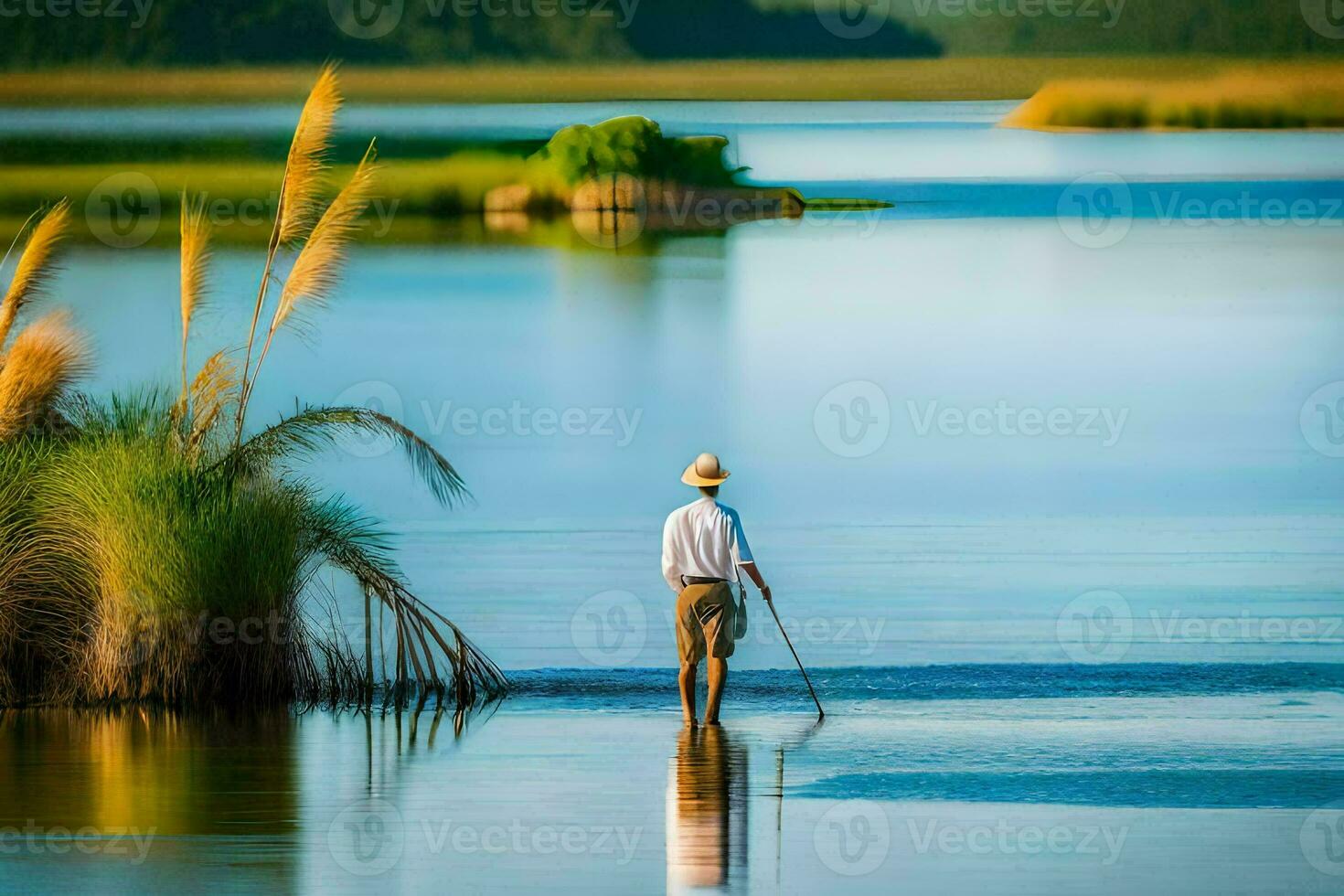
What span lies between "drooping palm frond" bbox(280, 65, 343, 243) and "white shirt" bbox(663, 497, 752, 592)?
10.7 feet

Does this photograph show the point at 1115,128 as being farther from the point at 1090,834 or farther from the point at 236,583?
the point at 1090,834

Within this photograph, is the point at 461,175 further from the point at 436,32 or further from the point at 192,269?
the point at 192,269

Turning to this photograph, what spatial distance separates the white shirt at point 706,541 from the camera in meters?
10.5

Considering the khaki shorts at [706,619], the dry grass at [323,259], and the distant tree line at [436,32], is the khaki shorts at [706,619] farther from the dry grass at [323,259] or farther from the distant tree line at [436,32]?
the distant tree line at [436,32]

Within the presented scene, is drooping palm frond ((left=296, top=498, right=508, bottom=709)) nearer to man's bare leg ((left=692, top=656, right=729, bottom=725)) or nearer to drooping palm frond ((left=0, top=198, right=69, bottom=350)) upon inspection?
man's bare leg ((left=692, top=656, right=729, bottom=725))

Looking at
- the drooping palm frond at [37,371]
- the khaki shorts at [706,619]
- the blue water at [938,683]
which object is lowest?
the blue water at [938,683]

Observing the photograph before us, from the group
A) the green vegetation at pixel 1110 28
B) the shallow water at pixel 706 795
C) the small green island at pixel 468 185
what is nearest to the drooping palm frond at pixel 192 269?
the shallow water at pixel 706 795

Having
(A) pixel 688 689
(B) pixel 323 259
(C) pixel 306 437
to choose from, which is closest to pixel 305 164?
(B) pixel 323 259

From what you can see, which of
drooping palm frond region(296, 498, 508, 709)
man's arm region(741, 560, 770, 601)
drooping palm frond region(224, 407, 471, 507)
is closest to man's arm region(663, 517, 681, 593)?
man's arm region(741, 560, 770, 601)

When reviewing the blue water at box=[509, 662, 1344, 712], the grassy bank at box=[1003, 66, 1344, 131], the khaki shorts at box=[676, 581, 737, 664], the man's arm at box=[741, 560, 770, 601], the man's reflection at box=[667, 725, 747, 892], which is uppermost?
the grassy bank at box=[1003, 66, 1344, 131]

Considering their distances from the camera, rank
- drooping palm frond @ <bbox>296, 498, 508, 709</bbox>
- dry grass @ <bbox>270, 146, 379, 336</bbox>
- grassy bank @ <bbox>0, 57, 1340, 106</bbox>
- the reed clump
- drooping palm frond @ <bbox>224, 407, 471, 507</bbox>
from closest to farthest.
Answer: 1. the reed clump
2. drooping palm frond @ <bbox>296, 498, 508, 709</bbox>
3. drooping palm frond @ <bbox>224, 407, 471, 507</bbox>
4. dry grass @ <bbox>270, 146, 379, 336</bbox>
5. grassy bank @ <bbox>0, 57, 1340, 106</bbox>

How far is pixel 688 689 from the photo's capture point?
10703 mm

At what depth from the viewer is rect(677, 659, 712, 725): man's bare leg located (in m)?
10.7

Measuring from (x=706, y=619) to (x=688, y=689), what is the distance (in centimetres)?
39
